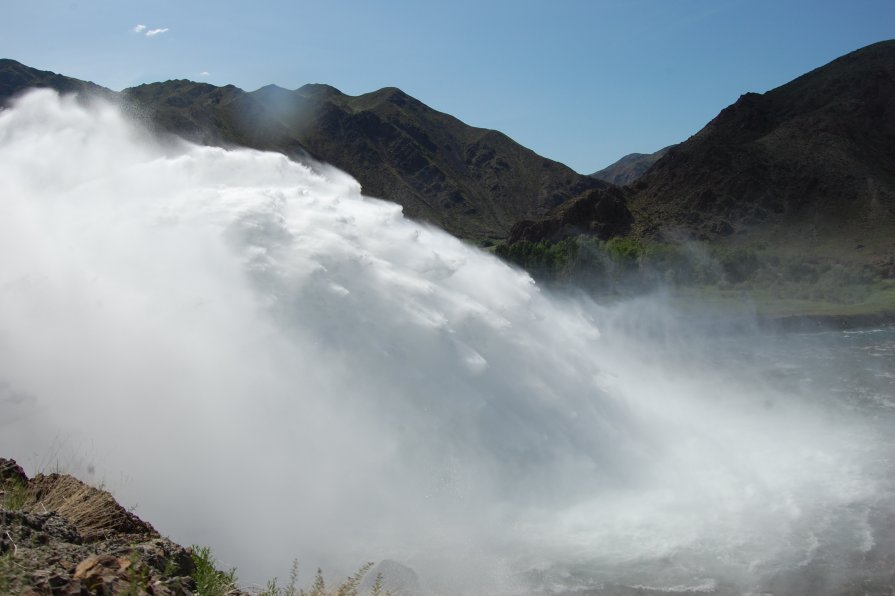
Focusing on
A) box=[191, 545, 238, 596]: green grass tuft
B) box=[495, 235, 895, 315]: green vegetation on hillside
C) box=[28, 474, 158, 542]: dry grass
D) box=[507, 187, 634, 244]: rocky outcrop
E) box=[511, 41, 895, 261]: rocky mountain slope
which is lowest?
box=[191, 545, 238, 596]: green grass tuft

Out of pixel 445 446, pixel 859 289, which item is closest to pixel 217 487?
pixel 445 446

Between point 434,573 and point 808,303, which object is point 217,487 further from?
point 808,303

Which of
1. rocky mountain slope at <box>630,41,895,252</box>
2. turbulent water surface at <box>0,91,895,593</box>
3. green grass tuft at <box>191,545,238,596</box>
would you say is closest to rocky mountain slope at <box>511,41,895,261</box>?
rocky mountain slope at <box>630,41,895,252</box>

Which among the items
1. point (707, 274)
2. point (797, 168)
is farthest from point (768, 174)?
point (707, 274)

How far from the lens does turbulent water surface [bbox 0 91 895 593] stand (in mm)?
13617

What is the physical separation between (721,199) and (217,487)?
425 ft

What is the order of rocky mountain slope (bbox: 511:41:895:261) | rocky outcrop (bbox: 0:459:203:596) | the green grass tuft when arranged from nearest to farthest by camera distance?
rocky outcrop (bbox: 0:459:203:596)
the green grass tuft
rocky mountain slope (bbox: 511:41:895:261)

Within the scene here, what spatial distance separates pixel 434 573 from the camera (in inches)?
515

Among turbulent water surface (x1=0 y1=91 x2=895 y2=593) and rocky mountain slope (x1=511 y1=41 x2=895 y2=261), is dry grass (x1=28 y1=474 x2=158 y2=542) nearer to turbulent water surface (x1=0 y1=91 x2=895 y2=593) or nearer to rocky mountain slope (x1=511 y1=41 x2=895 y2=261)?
turbulent water surface (x1=0 y1=91 x2=895 y2=593)

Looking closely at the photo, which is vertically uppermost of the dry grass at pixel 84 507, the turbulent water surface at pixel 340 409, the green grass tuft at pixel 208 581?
the turbulent water surface at pixel 340 409

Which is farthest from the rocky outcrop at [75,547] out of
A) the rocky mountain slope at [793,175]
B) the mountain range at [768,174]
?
the rocky mountain slope at [793,175]

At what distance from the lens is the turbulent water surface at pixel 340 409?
1362cm

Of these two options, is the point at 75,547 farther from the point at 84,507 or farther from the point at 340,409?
the point at 340,409

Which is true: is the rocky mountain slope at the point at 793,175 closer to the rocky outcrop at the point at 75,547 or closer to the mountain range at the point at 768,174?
the mountain range at the point at 768,174
